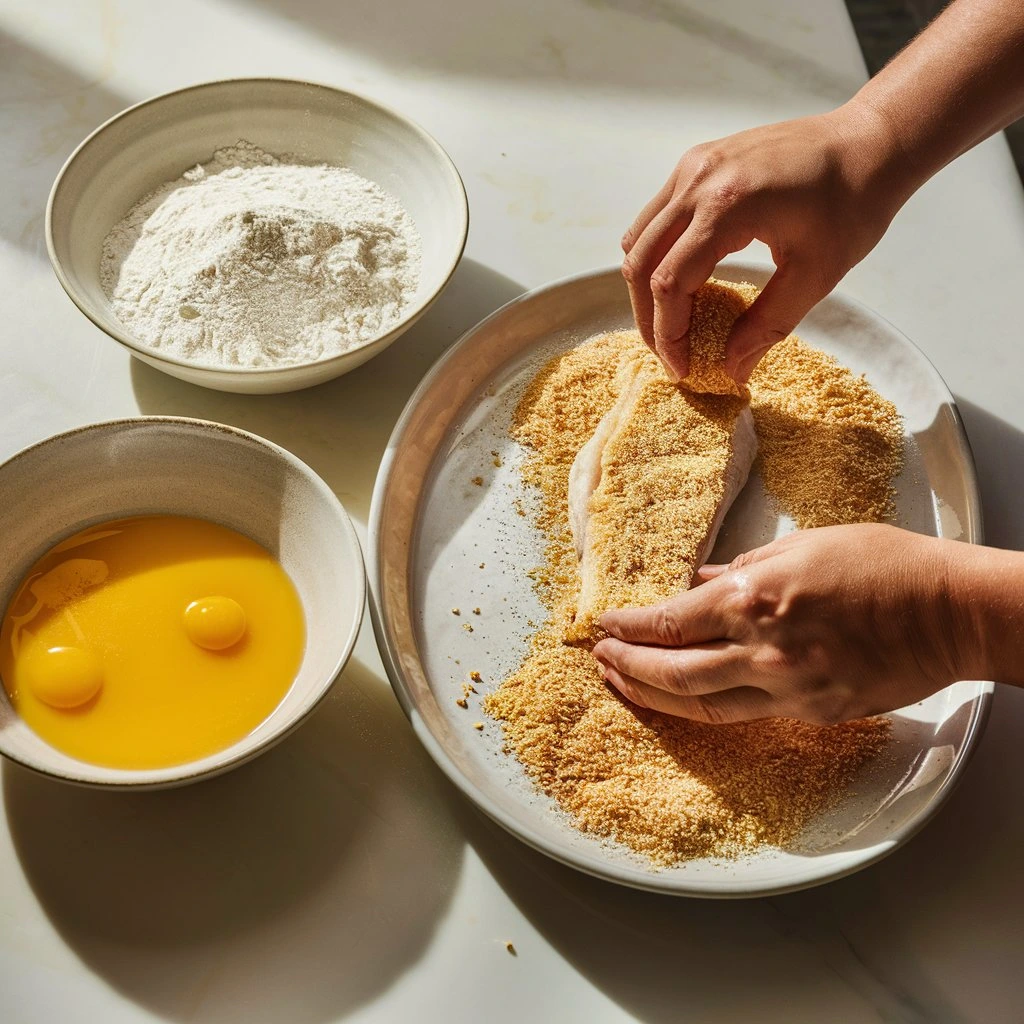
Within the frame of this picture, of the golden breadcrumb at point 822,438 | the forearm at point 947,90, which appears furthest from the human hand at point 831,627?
the forearm at point 947,90

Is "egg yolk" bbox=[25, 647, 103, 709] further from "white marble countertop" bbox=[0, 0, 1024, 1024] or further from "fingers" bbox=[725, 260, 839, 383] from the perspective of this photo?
"fingers" bbox=[725, 260, 839, 383]

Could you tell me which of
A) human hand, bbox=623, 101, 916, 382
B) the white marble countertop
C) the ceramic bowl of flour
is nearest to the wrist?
human hand, bbox=623, 101, 916, 382

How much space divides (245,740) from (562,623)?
0.38 m

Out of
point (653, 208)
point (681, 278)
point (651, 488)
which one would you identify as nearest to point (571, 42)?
point (653, 208)

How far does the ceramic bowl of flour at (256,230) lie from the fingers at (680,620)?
1.51 feet

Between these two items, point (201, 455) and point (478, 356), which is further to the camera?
point (478, 356)

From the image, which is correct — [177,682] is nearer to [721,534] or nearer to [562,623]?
[562,623]

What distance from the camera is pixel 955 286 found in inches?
58.4

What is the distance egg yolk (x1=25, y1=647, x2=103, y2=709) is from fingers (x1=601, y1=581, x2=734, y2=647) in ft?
1.76

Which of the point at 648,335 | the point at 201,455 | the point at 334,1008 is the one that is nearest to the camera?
the point at 334,1008

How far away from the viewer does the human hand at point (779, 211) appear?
1064mm

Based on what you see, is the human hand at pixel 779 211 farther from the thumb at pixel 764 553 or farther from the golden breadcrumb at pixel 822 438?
the thumb at pixel 764 553

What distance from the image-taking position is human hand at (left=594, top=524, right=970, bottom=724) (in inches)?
35.5

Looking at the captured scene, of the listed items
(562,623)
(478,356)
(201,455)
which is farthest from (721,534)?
(201,455)
